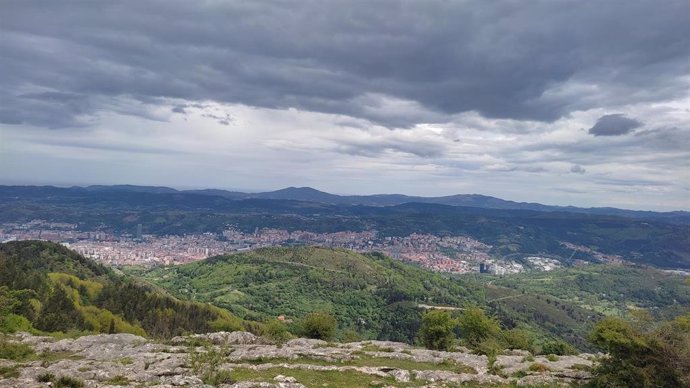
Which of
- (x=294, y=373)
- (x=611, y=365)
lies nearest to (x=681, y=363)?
(x=611, y=365)

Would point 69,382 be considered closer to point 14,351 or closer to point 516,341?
point 14,351

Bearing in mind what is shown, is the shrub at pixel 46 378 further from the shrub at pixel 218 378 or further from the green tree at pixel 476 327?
the green tree at pixel 476 327

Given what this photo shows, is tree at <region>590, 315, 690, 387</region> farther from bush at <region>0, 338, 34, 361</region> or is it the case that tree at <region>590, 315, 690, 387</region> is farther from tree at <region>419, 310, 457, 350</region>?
bush at <region>0, 338, 34, 361</region>

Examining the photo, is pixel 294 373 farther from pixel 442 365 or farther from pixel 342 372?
pixel 442 365

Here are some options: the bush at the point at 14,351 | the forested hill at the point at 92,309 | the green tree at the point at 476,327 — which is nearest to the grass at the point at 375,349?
the green tree at the point at 476,327

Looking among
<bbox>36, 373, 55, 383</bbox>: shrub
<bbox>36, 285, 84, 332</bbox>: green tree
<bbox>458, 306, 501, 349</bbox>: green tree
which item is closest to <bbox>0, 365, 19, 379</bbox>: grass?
<bbox>36, 373, 55, 383</bbox>: shrub

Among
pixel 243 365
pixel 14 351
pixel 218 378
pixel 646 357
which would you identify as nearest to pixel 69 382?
pixel 218 378
